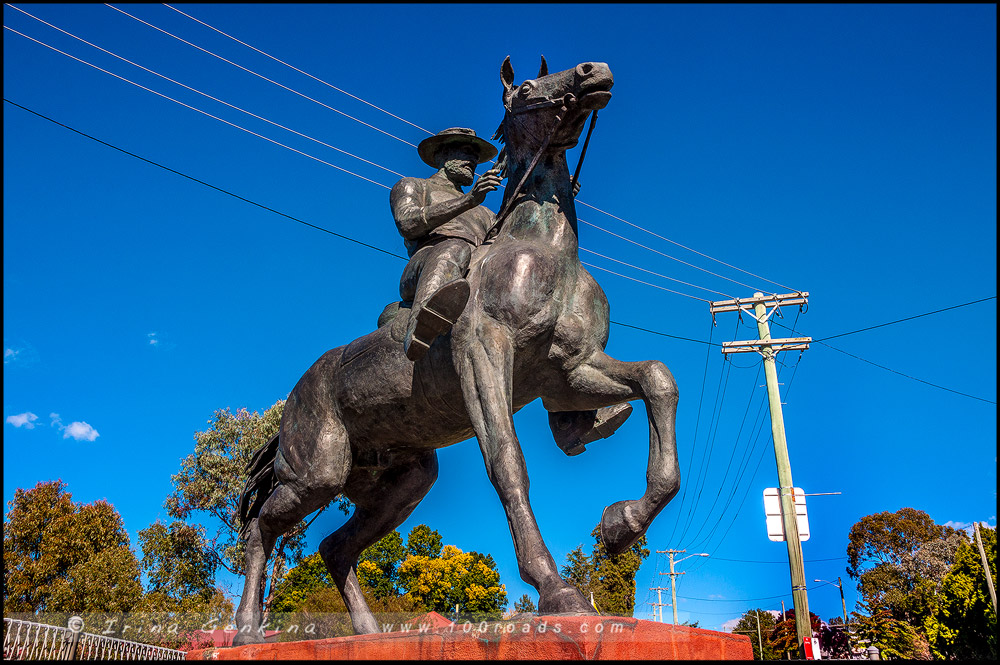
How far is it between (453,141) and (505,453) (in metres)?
2.87

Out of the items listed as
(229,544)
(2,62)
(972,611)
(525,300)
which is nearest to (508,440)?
(525,300)

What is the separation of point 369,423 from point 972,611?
15997mm

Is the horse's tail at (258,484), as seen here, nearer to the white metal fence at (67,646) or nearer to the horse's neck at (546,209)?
the white metal fence at (67,646)

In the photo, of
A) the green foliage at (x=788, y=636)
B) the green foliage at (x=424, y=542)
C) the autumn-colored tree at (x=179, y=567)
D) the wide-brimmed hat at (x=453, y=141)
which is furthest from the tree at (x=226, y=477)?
the green foliage at (x=788, y=636)

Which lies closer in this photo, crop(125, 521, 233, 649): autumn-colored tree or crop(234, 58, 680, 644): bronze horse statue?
crop(234, 58, 680, 644): bronze horse statue

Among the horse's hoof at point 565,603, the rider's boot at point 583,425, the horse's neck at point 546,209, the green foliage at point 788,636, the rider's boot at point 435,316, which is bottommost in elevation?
the green foliage at point 788,636

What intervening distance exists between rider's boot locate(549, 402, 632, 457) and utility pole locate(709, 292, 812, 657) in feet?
38.2

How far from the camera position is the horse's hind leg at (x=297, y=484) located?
535cm

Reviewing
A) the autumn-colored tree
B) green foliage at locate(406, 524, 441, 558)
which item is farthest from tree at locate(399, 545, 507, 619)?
the autumn-colored tree

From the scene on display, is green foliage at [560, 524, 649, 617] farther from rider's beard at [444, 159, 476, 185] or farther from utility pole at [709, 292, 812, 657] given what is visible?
rider's beard at [444, 159, 476, 185]

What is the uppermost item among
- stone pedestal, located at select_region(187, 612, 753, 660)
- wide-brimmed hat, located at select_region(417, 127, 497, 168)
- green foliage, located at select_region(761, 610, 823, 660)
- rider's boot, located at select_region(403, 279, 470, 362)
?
wide-brimmed hat, located at select_region(417, 127, 497, 168)

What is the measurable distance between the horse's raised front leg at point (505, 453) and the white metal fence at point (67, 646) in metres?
3.80

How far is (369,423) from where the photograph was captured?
208 inches

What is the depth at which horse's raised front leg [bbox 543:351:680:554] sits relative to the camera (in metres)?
4.11
